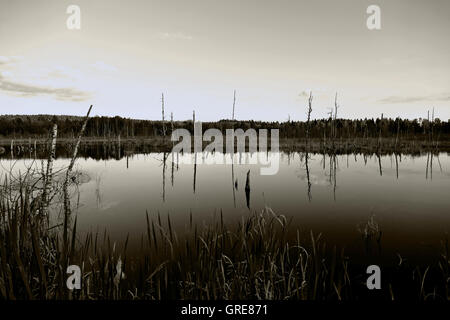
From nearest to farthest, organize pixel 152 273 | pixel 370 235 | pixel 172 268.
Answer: pixel 152 273 < pixel 172 268 < pixel 370 235

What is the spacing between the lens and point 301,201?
15203 mm

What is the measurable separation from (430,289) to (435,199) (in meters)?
12.0

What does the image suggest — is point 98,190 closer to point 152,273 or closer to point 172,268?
point 172,268

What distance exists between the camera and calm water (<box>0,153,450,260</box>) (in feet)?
34.0

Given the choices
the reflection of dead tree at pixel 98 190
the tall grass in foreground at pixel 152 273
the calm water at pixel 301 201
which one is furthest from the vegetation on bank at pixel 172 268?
the reflection of dead tree at pixel 98 190

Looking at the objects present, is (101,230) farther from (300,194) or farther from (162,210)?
(300,194)

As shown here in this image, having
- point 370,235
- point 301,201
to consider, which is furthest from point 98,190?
point 370,235

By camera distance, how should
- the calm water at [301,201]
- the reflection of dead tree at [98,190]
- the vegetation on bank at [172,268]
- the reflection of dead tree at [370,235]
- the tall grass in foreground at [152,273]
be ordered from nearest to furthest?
the tall grass in foreground at [152,273] → the vegetation on bank at [172,268] → the reflection of dead tree at [370,235] → the calm water at [301,201] → the reflection of dead tree at [98,190]

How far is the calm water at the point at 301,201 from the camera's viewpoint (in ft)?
34.0

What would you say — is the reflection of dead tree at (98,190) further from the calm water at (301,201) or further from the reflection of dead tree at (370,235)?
the reflection of dead tree at (370,235)

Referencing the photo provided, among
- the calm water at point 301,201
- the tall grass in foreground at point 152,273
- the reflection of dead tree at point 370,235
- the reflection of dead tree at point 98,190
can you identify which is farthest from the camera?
the reflection of dead tree at point 98,190

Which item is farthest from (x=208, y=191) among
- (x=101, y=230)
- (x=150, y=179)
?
(x=101, y=230)

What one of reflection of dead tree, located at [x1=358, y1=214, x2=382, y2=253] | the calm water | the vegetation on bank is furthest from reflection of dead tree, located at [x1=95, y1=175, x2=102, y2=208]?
reflection of dead tree, located at [x1=358, y1=214, x2=382, y2=253]
